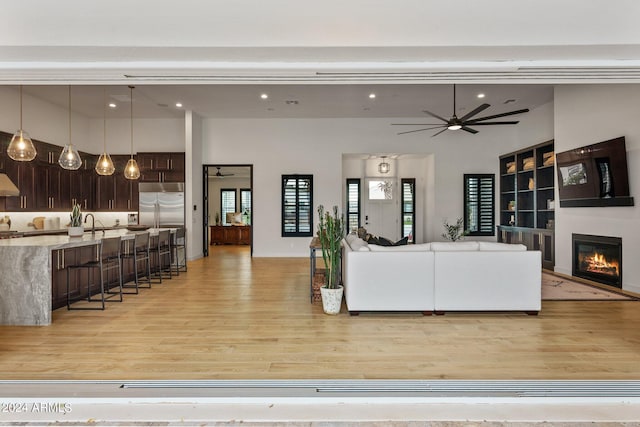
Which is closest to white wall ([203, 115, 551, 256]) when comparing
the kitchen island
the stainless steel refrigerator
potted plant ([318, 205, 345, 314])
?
the stainless steel refrigerator

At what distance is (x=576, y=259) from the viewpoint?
6.21m

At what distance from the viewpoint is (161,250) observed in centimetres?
651

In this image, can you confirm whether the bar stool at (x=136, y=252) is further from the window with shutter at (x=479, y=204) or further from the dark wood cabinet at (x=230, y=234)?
the window with shutter at (x=479, y=204)

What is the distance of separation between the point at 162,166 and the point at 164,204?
93 cm

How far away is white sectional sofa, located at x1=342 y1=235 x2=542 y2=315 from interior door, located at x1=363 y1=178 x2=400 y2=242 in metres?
6.54

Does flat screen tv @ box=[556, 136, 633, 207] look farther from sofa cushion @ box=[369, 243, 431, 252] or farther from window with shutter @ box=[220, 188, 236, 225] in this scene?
window with shutter @ box=[220, 188, 236, 225]

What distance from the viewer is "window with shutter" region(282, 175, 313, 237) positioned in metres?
9.05

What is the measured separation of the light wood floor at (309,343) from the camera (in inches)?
102

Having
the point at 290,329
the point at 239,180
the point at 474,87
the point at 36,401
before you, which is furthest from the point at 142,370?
the point at 239,180

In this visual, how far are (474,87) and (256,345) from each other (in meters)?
6.03

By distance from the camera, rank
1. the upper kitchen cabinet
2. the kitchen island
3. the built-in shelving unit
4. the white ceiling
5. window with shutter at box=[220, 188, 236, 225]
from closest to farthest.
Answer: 1. the kitchen island
2. the white ceiling
3. the built-in shelving unit
4. the upper kitchen cabinet
5. window with shutter at box=[220, 188, 236, 225]

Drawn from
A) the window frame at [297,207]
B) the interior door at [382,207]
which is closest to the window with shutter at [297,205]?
the window frame at [297,207]

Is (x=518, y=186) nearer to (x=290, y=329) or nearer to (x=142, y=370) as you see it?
(x=290, y=329)

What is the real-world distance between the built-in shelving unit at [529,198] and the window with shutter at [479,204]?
0.80 feet
